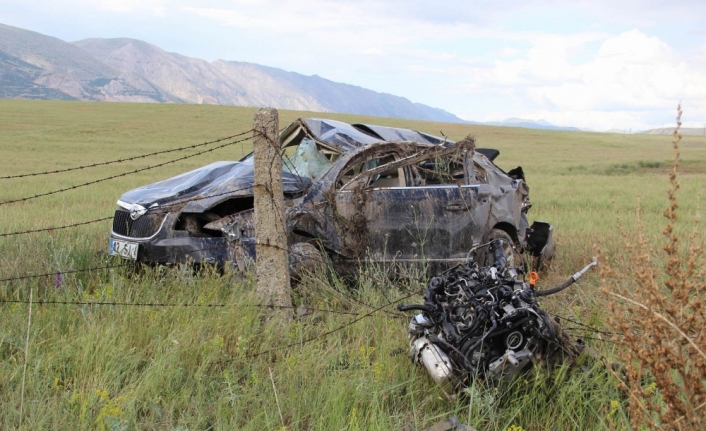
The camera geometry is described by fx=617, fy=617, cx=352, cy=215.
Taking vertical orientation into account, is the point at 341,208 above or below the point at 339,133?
below

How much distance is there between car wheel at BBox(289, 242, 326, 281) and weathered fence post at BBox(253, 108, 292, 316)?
0.91 metres

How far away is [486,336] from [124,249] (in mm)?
3663

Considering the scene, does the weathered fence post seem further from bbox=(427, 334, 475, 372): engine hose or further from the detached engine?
bbox=(427, 334, 475, 372): engine hose

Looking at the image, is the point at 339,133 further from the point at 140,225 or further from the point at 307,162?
the point at 140,225

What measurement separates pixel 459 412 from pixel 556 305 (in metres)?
2.49


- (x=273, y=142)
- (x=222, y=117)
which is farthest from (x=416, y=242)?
(x=222, y=117)

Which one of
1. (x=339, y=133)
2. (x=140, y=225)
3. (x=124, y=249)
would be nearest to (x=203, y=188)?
(x=140, y=225)

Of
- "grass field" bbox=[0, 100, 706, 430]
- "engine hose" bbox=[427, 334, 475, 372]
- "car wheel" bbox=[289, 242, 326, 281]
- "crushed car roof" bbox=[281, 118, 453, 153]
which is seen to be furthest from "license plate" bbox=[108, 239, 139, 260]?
"engine hose" bbox=[427, 334, 475, 372]

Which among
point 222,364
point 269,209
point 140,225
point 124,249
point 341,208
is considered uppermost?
point 269,209

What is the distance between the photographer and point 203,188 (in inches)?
240

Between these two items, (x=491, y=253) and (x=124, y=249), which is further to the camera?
(x=491, y=253)

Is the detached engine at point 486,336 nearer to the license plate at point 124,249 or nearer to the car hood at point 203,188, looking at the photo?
the car hood at point 203,188

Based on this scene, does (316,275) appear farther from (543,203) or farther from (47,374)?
(543,203)

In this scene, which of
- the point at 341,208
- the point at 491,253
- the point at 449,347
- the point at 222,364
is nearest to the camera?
the point at 449,347
